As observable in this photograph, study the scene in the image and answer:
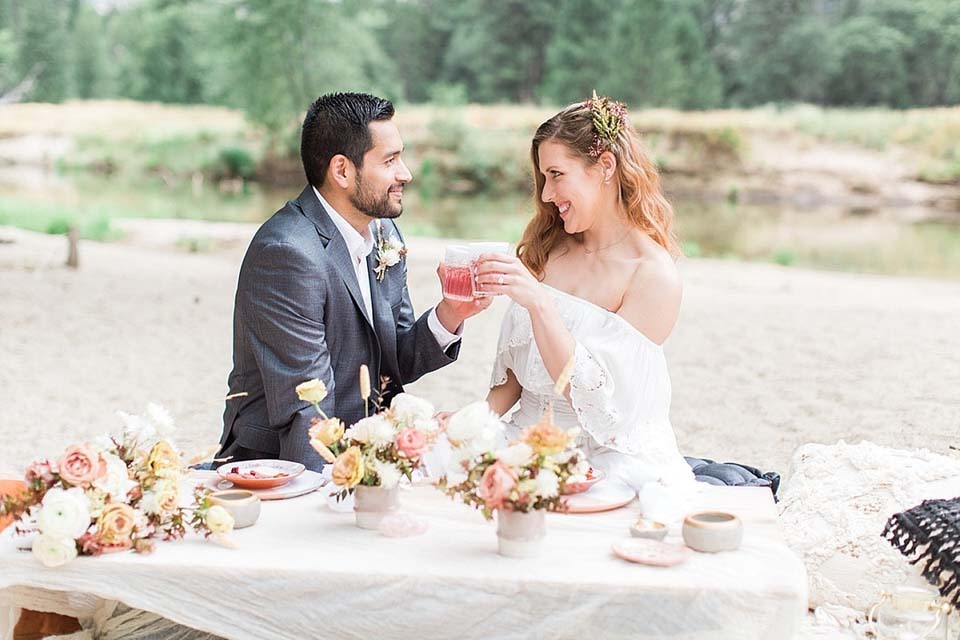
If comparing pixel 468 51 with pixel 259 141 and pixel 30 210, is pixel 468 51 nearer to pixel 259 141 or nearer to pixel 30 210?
pixel 259 141

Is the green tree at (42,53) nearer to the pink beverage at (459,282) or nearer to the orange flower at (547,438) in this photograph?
the pink beverage at (459,282)

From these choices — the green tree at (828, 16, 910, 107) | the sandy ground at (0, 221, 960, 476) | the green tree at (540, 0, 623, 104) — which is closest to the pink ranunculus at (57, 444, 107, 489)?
the sandy ground at (0, 221, 960, 476)

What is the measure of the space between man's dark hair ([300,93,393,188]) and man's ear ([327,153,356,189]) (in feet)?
0.04

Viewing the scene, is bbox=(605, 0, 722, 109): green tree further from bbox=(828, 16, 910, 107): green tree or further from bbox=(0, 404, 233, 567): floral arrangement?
bbox=(0, 404, 233, 567): floral arrangement

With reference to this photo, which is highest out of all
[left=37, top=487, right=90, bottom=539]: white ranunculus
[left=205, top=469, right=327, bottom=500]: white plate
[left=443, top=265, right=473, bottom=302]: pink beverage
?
[left=443, top=265, right=473, bottom=302]: pink beverage

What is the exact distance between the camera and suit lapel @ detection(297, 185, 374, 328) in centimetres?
337

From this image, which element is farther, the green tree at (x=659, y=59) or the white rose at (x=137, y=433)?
the green tree at (x=659, y=59)

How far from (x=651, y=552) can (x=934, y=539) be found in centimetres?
115

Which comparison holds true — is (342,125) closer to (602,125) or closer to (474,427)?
(602,125)

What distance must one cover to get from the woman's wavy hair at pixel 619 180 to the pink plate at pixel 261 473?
998 mm

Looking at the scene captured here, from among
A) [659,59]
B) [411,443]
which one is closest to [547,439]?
[411,443]

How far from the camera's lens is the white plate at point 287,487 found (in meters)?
2.68

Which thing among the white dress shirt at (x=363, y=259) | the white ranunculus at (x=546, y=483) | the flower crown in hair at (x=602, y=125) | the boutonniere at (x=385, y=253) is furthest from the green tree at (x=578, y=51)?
the white ranunculus at (x=546, y=483)

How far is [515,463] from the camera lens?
2227mm
